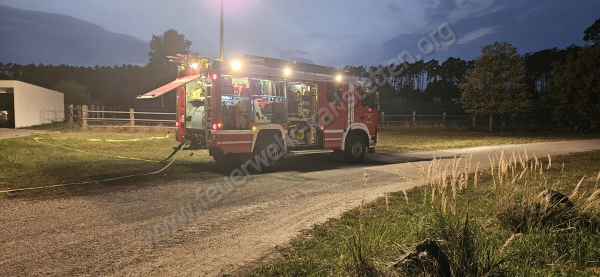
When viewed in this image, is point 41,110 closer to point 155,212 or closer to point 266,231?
point 155,212

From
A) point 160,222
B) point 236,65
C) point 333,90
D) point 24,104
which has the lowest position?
point 160,222

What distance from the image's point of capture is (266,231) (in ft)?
15.5

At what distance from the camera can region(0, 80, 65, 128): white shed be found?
23.5m

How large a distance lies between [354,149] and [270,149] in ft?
10.3

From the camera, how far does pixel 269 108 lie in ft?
34.1

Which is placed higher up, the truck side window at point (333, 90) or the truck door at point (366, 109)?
the truck side window at point (333, 90)

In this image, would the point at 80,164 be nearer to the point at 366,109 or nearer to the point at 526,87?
the point at 366,109

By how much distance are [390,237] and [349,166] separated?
682cm

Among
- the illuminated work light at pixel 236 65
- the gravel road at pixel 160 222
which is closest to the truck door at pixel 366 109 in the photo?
the gravel road at pixel 160 222

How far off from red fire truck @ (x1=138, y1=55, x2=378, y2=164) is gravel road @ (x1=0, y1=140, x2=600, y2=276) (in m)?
1.91

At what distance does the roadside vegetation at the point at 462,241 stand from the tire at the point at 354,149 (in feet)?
21.2

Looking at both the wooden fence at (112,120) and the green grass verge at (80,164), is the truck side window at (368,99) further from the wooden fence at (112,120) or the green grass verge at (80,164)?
the wooden fence at (112,120)

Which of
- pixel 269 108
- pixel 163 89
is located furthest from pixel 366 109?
pixel 163 89

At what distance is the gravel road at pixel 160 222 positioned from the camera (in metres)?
3.62
